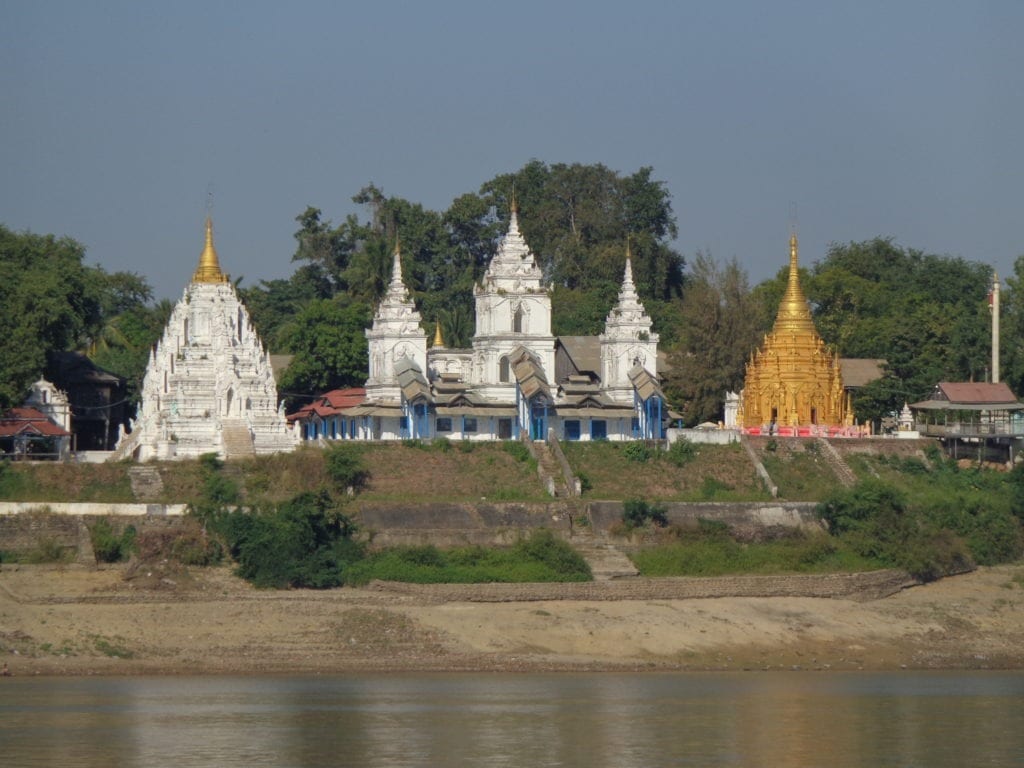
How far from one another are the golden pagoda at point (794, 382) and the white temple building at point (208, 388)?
14.9 m

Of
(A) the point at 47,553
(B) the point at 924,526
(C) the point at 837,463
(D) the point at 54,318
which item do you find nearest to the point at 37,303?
(D) the point at 54,318

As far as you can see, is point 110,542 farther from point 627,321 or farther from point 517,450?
point 627,321

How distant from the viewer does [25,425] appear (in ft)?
227

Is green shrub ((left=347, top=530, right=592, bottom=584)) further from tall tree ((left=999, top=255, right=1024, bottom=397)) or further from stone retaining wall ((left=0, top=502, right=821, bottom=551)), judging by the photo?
tall tree ((left=999, top=255, right=1024, bottom=397))

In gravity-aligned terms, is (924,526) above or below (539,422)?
below

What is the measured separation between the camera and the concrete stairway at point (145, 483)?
62.4 m

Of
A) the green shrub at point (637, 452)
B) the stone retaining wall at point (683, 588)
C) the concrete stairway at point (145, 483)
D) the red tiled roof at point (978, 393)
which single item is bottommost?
Result: the stone retaining wall at point (683, 588)

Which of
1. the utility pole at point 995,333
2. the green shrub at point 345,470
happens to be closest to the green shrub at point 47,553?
the green shrub at point 345,470

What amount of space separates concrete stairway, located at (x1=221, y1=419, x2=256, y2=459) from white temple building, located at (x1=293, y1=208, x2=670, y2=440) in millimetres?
5242

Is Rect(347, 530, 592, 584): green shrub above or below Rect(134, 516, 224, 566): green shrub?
below

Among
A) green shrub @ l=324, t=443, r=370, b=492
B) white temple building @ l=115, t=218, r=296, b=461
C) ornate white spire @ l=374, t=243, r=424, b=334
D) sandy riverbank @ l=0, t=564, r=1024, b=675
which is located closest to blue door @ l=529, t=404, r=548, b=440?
ornate white spire @ l=374, t=243, r=424, b=334

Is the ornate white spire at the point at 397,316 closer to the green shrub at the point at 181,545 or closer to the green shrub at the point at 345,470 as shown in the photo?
the green shrub at the point at 345,470

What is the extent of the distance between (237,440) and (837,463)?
16646mm

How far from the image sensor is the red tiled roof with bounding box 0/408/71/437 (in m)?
69.0
